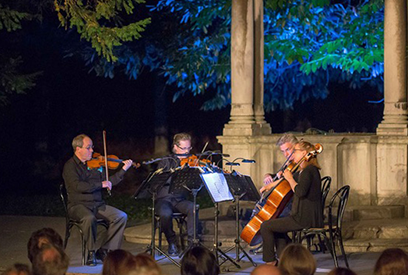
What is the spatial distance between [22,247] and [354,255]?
454 centimetres

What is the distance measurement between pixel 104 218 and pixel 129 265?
5796mm

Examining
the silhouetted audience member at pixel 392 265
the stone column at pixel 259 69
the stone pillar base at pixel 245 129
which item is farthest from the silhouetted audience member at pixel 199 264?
the stone column at pixel 259 69

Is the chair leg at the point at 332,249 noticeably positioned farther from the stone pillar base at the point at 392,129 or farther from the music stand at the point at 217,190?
the stone pillar base at the point at 392,129

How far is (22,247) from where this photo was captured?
1216 centimetres

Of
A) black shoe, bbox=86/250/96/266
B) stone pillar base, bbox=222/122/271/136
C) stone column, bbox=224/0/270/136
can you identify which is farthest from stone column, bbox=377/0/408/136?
black shoe, bbox=86/250/96/266

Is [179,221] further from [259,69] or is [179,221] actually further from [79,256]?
[259,69]

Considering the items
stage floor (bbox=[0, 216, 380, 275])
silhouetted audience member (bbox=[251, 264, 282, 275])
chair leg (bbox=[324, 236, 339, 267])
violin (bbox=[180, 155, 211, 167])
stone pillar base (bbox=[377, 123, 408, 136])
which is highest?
stone pillar base (bbox=[377, 123, 408, 136])

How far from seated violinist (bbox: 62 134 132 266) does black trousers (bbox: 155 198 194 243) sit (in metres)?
0.66

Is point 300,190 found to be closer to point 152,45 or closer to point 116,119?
point 152,45

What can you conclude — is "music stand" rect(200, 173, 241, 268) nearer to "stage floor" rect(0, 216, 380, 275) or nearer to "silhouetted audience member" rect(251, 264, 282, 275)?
"stage floor" rect(0, 216, 380, 275)

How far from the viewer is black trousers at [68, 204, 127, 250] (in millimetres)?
10867

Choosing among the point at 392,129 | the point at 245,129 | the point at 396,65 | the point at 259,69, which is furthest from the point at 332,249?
the point at 259,69

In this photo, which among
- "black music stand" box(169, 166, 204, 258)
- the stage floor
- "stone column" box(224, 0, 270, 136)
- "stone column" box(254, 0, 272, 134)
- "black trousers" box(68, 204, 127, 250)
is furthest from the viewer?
"stone column" box(254, 0, 272, 134)

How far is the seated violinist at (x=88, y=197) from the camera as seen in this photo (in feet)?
35.9
